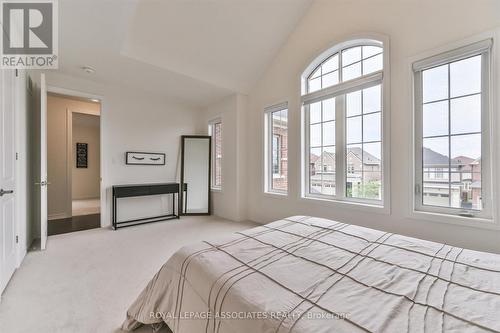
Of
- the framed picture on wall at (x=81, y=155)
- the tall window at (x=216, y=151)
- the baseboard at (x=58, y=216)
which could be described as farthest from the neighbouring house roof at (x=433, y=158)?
the framed picture on wall at (x=81, y=155)

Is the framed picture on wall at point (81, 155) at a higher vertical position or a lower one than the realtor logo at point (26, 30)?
lower

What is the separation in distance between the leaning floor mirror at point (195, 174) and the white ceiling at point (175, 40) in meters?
1.25

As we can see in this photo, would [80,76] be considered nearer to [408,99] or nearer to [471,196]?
[408,99]

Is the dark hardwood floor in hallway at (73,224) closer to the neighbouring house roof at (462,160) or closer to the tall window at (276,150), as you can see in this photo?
the tall window at (276,150)

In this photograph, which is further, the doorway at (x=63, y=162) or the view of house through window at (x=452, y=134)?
the doorway at (x=63, y=162)

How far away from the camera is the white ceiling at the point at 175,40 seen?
243 centimetres

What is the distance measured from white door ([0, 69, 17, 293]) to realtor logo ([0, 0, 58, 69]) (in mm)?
226

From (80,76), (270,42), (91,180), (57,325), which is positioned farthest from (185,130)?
(91,180)

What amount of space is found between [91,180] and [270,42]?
280 inches

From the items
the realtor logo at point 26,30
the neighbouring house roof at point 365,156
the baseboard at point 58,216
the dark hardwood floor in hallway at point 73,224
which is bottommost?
the dark hardwood floor in hallway at point 73,224

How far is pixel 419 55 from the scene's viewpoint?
2211 mm

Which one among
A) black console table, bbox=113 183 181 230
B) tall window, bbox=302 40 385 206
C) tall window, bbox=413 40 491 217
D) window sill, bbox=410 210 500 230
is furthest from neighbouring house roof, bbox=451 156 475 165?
black console table, bbox=113 183 181 230

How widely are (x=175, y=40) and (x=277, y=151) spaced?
95.2 inches

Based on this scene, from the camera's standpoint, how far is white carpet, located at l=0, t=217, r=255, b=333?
5.08 feet
